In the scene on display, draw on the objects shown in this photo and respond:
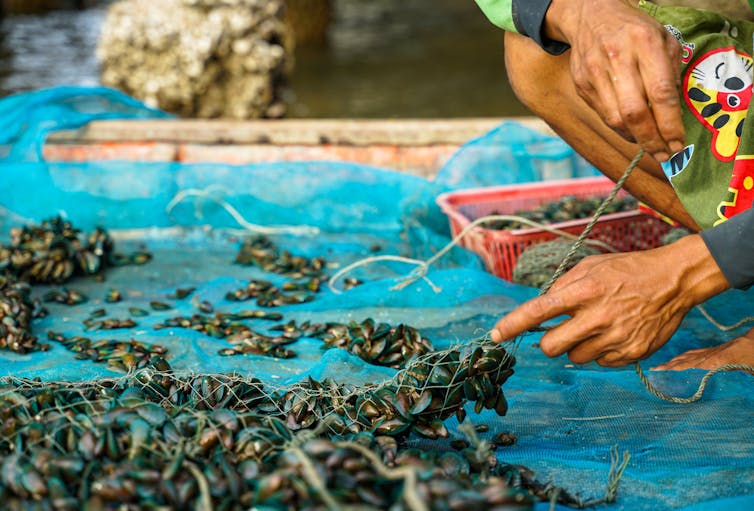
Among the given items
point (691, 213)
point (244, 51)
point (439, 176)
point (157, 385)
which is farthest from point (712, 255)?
point (244, 51)

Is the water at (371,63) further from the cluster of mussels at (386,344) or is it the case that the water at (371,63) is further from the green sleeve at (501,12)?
the cluster of mussels at (386,344)

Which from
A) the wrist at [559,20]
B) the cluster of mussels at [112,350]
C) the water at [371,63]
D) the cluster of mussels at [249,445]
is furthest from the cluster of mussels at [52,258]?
the water at [371,63]

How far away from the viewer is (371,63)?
950cm

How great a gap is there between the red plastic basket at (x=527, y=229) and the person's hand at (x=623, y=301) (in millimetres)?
1135

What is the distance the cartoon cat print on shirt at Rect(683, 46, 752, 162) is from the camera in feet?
6.43

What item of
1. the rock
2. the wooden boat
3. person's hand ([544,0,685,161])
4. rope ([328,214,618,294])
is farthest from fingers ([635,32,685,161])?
the rock

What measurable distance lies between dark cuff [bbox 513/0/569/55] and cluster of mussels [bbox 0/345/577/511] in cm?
81

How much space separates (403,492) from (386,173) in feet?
7.63

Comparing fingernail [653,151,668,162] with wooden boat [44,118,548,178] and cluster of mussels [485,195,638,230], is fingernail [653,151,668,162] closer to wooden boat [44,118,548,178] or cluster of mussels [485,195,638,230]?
cluster of mussels [485,195,638,230]

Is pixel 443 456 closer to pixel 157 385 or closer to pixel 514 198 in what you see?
pixel 157 385

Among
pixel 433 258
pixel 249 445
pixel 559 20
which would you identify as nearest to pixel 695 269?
pixel 559 20

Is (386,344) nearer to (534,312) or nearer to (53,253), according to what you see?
(534,312)

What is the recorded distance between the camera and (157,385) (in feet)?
5.97

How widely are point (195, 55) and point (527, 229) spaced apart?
134 inches
